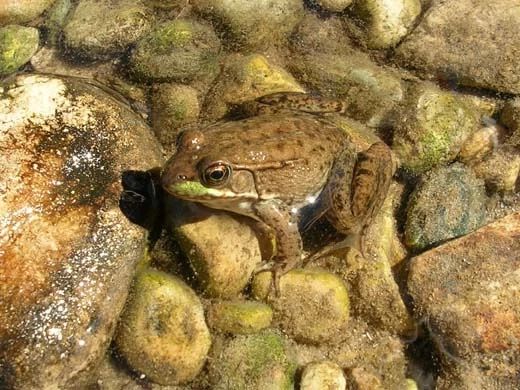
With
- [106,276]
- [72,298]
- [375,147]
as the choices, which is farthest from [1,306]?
[375,147]

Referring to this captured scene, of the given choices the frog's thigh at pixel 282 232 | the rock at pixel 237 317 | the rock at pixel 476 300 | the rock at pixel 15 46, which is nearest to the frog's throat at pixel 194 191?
the frog's thigh at pixel 282 232

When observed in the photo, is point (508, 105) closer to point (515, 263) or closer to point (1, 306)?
point (515, 263)

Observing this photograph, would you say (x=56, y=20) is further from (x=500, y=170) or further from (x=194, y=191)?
(x=500, y=170)

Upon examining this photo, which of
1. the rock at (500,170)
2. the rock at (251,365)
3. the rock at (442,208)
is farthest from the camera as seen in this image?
the rock at (500,170)

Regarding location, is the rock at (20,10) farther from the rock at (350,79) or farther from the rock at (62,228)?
the rock at (350,79)

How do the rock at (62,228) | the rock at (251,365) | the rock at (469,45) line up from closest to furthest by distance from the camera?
1. the rock at (62,228)
2. the rock at (251,365)
3. the rock at (469,45)

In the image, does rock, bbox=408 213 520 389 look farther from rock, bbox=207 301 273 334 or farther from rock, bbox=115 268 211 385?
rock, bbox=115 268 211 385
